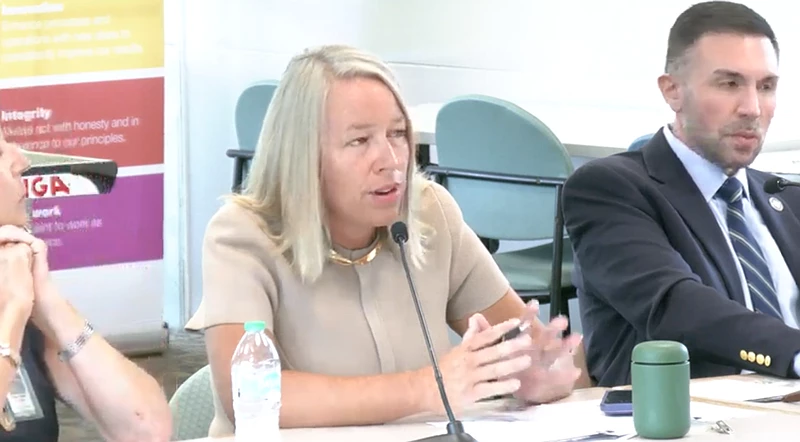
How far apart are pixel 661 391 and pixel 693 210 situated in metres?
0.81

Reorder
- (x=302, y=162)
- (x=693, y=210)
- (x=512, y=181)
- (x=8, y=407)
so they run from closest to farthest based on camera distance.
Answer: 1. (x=8, y=407)
2. (x=302, y=162)
3. (x=693, y=210)
4. (x=512, y=181)

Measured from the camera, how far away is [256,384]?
1.89m

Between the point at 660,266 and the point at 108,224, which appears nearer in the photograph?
the point at 660,266

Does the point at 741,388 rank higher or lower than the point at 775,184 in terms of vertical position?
lower

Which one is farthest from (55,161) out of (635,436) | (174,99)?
(635,436)

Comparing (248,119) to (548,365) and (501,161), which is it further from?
(548,365)

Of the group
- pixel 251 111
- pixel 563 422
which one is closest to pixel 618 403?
pixel 563 422

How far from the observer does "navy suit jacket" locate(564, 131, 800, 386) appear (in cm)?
225

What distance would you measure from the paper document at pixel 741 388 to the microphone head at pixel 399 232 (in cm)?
Result: 54

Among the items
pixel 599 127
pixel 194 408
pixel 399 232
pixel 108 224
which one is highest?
pixel 399 232

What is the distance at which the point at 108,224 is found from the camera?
504cm

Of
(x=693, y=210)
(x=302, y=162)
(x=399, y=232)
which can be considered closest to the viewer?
(x=399, y=232)

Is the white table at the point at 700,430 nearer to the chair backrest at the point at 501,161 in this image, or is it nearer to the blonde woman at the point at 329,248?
the blonde woman at the point at 329,248

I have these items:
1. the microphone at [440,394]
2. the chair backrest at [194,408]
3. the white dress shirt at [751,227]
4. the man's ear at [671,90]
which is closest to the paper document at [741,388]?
the white dress shirt at [751,227]
